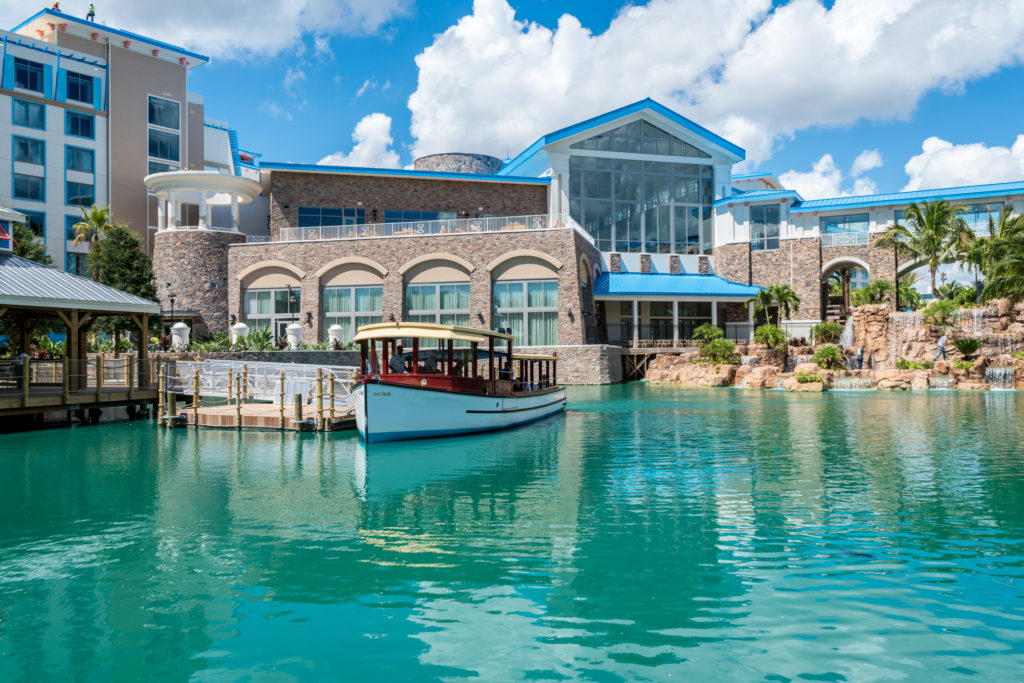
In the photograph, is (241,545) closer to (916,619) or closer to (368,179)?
(916,619)

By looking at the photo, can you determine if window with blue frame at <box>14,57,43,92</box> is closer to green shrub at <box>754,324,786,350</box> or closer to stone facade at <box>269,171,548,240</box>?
stone facade at <box>269,171,548,240</box>

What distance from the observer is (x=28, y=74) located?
158ft

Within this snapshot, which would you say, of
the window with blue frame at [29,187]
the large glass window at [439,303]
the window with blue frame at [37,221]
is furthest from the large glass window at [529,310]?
the window with blue frame at [29,187]

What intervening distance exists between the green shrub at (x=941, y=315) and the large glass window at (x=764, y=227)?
43.0 ft

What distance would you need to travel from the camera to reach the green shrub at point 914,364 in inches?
1487

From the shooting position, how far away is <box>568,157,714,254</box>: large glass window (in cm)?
4972

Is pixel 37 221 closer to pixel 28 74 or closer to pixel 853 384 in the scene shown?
pixel 28 74

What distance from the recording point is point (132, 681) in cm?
601

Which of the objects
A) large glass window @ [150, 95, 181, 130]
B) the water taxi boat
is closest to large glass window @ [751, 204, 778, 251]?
the water taxi boat

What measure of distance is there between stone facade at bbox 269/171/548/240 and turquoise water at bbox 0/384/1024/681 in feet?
106

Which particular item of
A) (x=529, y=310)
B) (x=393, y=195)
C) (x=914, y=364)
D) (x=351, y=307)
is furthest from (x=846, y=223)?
(x=351, y=307)

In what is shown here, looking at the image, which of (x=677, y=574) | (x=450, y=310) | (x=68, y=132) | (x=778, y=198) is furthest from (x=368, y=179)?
(x=677, y=574)

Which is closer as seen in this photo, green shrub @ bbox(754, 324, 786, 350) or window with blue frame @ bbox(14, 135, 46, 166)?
green shrub @ bbox(754, 324, 786, 350)

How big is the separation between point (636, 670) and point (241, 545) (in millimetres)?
5779
